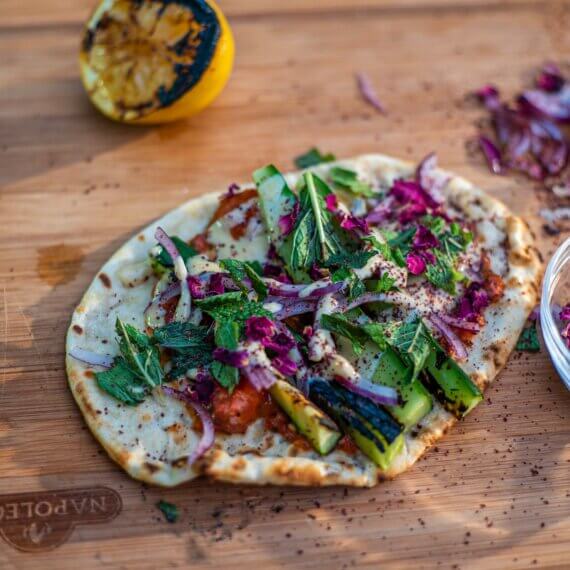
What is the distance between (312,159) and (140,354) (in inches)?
96.2

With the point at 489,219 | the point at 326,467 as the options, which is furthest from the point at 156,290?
the point at 489,219

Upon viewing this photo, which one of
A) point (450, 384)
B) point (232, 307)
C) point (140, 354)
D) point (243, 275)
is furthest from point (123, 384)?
point (450, 384)

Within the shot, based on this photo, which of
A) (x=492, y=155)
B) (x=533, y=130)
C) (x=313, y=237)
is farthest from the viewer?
(x=533, y=130)

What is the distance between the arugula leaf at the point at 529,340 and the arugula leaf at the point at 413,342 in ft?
2.88

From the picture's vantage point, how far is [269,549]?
4430 millimetres

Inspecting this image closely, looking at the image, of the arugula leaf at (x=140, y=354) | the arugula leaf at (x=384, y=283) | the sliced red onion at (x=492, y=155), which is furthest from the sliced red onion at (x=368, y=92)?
the arugula leaf at (x=140, y=354)

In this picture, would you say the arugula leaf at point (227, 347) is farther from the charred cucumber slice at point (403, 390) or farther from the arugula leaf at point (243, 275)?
the charred cucumber slice at point (403, 390)

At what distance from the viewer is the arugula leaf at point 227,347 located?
4.67m

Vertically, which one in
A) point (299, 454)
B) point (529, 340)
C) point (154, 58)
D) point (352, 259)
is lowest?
point (529, 340)

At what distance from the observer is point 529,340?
5402 millimetres

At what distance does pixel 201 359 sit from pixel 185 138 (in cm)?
248

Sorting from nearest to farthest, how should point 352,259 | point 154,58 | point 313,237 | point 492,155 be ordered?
point 352,259
point 313,237
point 154,58
point 492,155

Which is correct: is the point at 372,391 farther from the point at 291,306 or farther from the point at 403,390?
the point at 291,306

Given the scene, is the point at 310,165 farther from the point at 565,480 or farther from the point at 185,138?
the point at 565,480
